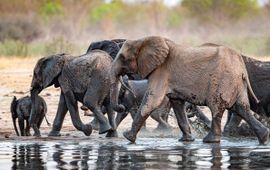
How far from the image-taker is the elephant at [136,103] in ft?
49.4

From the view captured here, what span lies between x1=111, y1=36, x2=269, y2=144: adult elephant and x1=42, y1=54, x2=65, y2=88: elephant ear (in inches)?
55.9

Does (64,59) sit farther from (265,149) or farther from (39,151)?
(265,149)

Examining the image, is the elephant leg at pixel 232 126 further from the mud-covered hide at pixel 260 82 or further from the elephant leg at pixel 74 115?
the elephant leg at pixel 74 115

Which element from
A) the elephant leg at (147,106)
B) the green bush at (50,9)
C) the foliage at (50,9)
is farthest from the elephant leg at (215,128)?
the foliage at (50,9)

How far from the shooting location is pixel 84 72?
44.6 ft

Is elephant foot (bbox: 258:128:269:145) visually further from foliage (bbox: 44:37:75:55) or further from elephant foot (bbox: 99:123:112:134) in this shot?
foliage (bbox: 44:37:75:55)

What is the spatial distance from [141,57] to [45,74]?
6.35 ft

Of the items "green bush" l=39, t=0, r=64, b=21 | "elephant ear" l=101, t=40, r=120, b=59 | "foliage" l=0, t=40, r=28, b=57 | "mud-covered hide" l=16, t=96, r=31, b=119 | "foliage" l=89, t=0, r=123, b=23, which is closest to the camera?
"mud-covered hide" l=16, t=96, r=31, b=119

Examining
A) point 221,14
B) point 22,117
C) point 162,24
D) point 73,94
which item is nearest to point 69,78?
point 73,94

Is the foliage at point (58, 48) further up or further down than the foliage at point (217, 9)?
further down

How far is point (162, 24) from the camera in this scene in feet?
255

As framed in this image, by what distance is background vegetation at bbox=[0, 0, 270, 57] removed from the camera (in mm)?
50438

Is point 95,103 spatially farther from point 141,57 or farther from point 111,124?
point 141,57

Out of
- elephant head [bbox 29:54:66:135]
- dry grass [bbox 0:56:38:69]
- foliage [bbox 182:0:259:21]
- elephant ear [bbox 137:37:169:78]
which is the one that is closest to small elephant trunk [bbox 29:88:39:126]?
elephant head [bbox 29:54:66:135]
